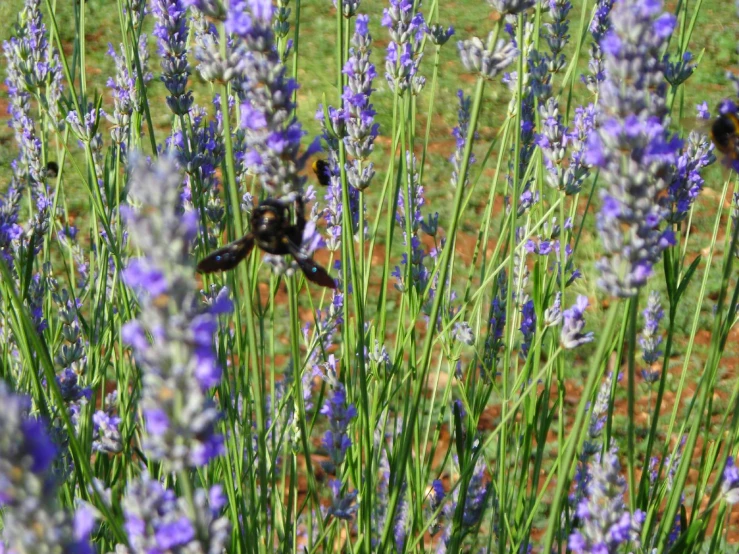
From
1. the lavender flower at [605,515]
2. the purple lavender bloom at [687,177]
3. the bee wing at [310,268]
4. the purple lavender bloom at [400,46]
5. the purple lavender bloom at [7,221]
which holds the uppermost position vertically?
the purple lavender bloom at [400,46]

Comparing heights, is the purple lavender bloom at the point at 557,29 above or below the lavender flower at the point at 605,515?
above

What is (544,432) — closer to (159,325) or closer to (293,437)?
(293,437)

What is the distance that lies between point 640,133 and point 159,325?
1.90 ft

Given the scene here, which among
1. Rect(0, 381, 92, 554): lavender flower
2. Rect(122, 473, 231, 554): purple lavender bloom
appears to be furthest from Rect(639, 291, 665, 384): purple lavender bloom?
Rect(0, 381, 92, 554): lavender flower

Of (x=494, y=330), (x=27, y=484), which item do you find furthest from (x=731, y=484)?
(x=27, y=484)

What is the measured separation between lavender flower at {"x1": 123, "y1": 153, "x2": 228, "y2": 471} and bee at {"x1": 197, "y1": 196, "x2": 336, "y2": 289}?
49 centimetres

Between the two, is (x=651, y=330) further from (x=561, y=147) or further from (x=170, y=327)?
(x=170, y=327)

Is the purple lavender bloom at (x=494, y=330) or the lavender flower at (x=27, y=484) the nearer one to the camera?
the lavender flower at (x=27, y=484)

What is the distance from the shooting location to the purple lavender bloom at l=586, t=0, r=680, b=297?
38.0 inches

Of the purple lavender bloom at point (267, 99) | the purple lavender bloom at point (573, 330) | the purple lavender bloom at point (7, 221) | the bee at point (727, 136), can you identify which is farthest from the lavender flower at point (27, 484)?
the bee at point (727, 136)

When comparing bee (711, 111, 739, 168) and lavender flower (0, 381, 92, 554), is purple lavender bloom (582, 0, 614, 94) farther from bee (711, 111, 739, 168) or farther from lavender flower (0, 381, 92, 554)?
lavender flower (0, 381, 92, 554)

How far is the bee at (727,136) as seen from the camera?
170 centimetres

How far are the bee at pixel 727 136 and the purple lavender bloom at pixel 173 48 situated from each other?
1115 millimetres

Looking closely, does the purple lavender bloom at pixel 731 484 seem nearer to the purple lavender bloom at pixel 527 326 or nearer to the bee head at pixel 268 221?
the purple lavender bloom at pixel 527 326
